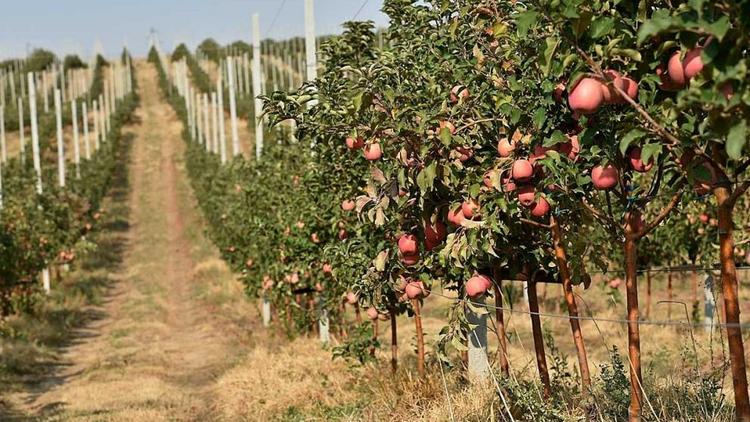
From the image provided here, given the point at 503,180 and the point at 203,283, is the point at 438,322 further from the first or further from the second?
the point at 503,180

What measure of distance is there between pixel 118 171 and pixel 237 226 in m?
26.3

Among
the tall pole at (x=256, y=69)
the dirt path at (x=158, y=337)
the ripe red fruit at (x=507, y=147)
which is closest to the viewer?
the ripe red fruit at (x=507, y=147)

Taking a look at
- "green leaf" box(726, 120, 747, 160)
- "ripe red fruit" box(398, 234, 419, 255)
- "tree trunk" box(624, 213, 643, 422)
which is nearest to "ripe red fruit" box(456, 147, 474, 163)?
"ripe red fruit" box(398, 234, 419, 255)

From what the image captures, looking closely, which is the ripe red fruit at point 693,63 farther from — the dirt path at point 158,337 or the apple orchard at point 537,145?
the dirt path at point 158,337

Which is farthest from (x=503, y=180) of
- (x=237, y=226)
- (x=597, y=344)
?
(x=237, y=226)

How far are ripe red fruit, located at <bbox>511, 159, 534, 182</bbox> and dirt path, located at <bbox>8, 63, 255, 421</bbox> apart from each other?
564 cm

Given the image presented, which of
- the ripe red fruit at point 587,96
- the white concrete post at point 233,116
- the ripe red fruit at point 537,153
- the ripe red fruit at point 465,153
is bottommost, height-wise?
the ripe red fruit at point 537,153

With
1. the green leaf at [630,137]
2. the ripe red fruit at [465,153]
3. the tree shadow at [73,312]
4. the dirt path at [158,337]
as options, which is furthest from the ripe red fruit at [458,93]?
the tree shadow at [73,312]

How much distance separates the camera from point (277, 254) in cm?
1055

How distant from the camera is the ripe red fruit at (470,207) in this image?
3395 mm

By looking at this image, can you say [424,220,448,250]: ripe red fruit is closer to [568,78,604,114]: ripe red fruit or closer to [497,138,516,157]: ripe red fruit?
[497,138,516,157]: ripe red fruit

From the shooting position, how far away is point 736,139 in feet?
6.13

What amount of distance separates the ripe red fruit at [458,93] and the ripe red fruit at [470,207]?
55cm

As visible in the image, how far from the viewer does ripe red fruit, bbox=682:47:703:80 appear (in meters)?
2.11
